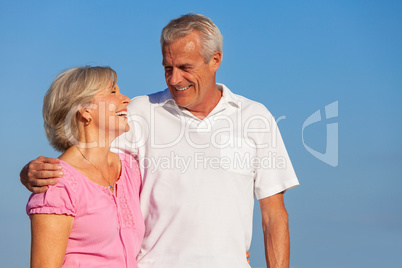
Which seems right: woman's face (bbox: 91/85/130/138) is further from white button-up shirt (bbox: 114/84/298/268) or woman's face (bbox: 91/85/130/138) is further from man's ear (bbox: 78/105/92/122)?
white button-up shirt (bbox: 114/84/298/268)

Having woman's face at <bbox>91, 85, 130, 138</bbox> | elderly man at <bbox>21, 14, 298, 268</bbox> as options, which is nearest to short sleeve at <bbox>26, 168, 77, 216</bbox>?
woman's face at <bbox>91, 85, 130, 138</bbox>

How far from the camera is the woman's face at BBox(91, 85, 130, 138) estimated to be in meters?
3.35

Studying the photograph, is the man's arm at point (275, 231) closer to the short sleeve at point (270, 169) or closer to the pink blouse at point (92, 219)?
the short sleeve at point (270, 169)

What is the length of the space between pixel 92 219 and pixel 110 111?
0.67 metres

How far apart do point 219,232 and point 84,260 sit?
0.93 meters

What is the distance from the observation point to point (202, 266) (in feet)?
→ 11.7

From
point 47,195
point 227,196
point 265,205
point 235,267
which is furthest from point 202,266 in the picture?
point 47,195

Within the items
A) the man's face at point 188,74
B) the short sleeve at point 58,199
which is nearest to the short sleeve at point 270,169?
the man's face at point 188,74

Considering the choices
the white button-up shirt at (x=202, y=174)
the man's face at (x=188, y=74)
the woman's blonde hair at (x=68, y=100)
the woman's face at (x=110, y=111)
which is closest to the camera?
the woman's blonde hair at (x=68, y=100)

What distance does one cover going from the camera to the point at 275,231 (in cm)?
399

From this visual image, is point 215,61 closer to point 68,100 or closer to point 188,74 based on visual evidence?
point 188,74

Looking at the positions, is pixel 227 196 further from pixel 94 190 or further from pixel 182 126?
pixel 94 190

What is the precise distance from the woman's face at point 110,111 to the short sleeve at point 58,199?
378 mm

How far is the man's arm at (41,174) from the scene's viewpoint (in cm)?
306
